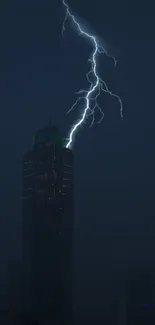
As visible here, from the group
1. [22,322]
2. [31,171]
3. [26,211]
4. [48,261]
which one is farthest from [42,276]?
[22,322]

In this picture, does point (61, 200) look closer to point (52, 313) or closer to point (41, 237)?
point (41, 237)

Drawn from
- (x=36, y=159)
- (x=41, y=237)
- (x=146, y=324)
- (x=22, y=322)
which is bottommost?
(x=146, y=324)

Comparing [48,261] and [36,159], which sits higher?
[36,159]

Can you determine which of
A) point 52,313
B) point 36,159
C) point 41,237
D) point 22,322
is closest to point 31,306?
point 52,313

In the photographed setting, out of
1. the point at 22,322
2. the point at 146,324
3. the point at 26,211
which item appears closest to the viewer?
the point at 22,322

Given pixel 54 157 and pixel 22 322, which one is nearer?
pixel 22 322

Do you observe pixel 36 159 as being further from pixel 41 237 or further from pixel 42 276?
pixel 42 276

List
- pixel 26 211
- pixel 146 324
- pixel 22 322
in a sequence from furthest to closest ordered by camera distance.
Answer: pixel 26 211
pixel 146 324
pixel 22 322
